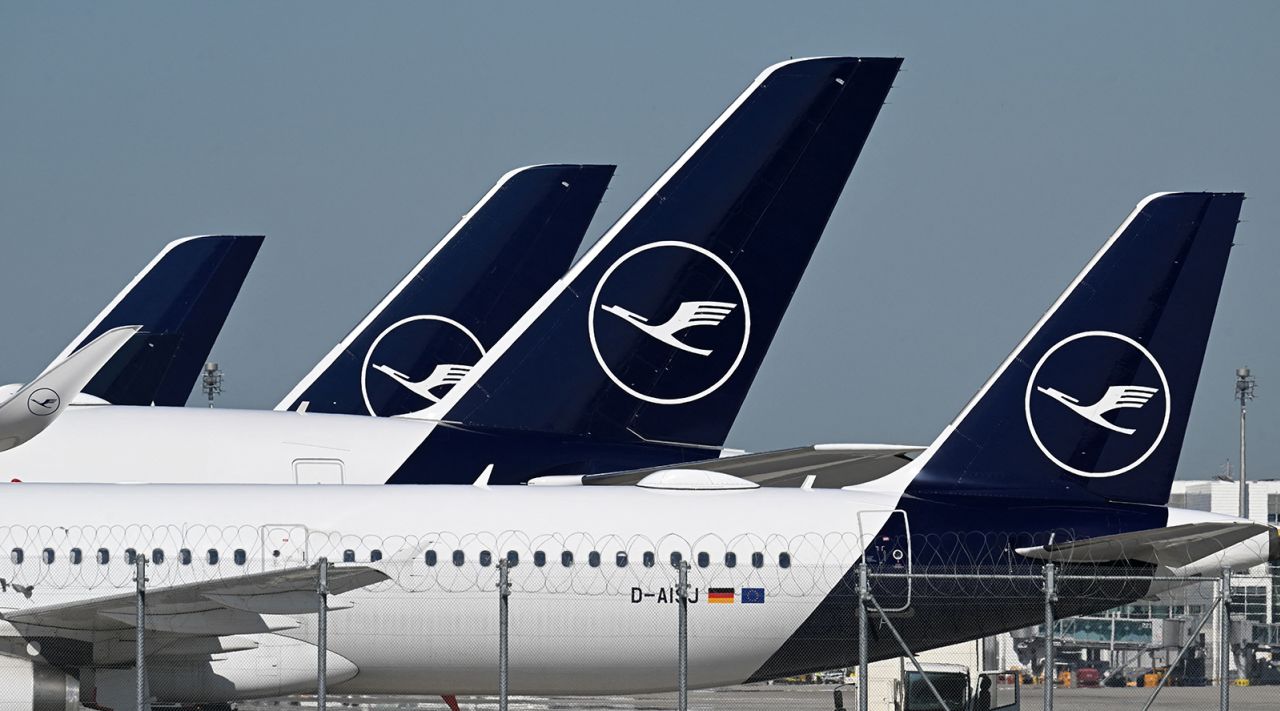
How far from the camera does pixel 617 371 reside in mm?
25094

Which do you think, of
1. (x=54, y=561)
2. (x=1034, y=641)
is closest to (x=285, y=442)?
(x=54, y=561)

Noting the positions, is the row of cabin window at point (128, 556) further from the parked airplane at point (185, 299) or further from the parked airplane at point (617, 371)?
the parked airplane at point (185, 299)

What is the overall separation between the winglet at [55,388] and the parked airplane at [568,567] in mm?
1665

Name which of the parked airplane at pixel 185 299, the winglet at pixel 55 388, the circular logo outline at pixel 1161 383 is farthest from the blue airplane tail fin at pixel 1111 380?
the parked airplane at pixel 185 299

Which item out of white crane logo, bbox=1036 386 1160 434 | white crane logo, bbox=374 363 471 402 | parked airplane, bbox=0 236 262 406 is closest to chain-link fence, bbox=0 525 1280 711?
white crane logo, bbox=1036 386 1160 434

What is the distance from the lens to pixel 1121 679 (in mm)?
46344

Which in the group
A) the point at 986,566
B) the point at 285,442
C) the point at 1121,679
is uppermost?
the point at 285,442

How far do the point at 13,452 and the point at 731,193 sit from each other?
980 cm

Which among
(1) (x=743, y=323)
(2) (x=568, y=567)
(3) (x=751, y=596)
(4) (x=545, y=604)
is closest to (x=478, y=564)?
(4) (x=545, y=604)

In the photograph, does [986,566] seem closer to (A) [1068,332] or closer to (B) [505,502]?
(A) [1068,332]

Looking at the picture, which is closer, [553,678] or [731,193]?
[553,678]

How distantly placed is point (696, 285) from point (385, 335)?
21.8 feet

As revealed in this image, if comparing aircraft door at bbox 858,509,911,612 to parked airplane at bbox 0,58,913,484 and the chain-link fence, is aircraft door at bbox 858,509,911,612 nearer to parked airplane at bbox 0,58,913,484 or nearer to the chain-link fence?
the chain-link fence

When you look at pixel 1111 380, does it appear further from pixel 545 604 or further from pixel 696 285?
pixel 545 604
